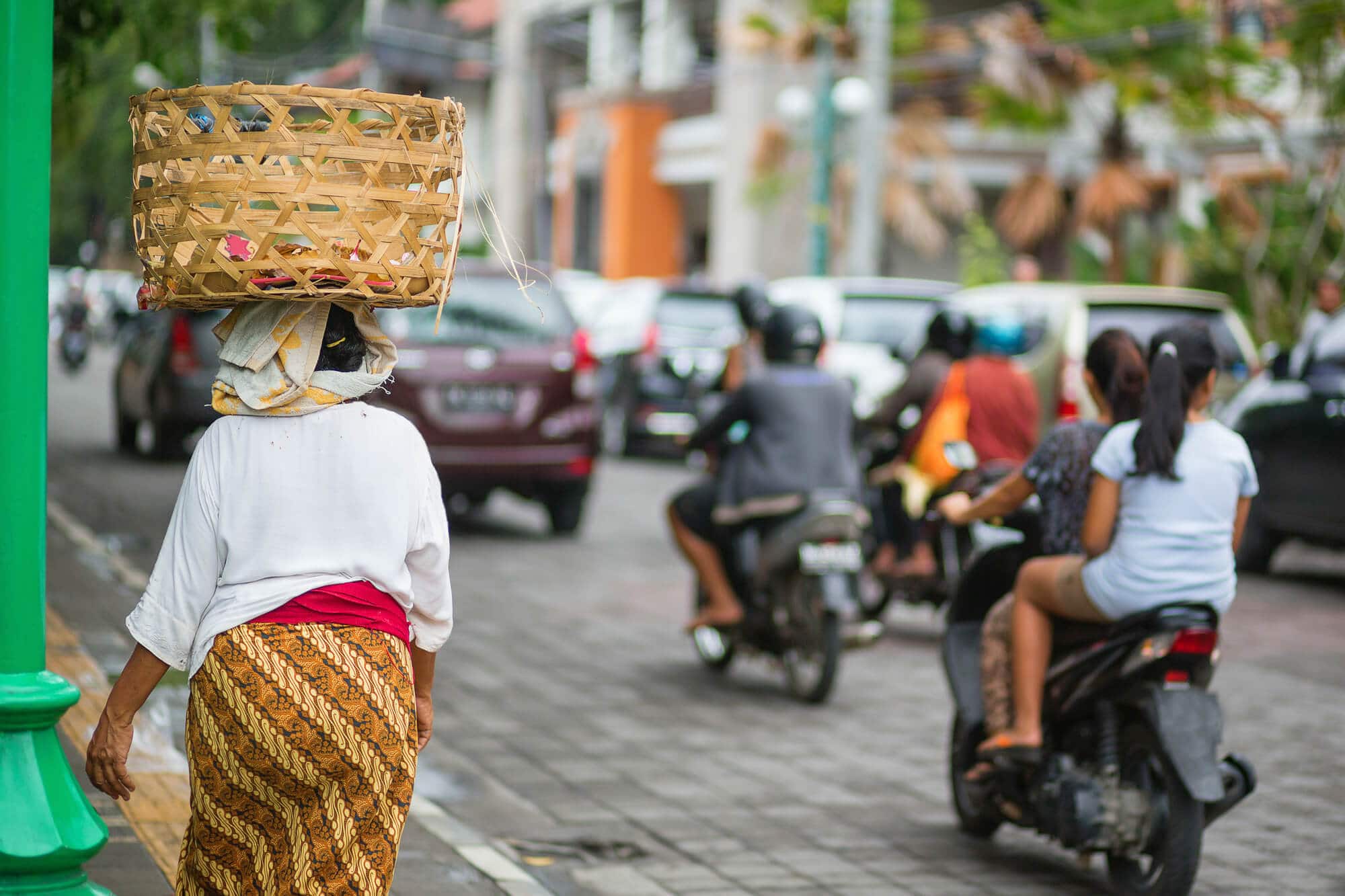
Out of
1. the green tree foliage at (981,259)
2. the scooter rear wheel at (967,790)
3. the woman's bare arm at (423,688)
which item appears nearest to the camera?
the woman's bare arm at (423,688)

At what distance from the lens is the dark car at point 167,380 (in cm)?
1596

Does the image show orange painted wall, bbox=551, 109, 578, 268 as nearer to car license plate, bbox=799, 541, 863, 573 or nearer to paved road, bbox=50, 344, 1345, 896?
paved road, bbox=50, 344, 1345, 896

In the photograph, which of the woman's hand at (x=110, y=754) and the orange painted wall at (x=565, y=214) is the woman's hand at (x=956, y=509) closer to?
the woman's hand at (x=110, y=754)

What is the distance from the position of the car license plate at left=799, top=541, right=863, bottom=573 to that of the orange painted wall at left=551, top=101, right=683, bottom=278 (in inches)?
1187

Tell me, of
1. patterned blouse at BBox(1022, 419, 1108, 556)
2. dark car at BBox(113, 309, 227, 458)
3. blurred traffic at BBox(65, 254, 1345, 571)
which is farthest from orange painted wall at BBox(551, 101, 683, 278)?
patterned blouse at BBox(1022, 419, 1108, 556)

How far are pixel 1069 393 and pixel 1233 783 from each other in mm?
6888

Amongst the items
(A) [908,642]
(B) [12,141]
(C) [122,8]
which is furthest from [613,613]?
(B) [12,141]

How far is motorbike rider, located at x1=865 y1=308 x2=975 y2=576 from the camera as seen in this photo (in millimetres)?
9484

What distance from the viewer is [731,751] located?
7.13m

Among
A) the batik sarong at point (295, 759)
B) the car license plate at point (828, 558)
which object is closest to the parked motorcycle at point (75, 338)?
the car license plate at point (828, 558)

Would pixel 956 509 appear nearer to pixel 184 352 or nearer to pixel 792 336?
pixel 792 336

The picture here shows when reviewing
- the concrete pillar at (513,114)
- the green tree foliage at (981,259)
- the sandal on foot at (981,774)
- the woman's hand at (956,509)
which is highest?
the concrete pillar at (513,114)

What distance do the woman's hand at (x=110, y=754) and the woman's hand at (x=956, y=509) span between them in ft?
9.61

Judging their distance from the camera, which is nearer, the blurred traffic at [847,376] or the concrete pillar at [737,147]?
the blurred traffic at [847,376]
